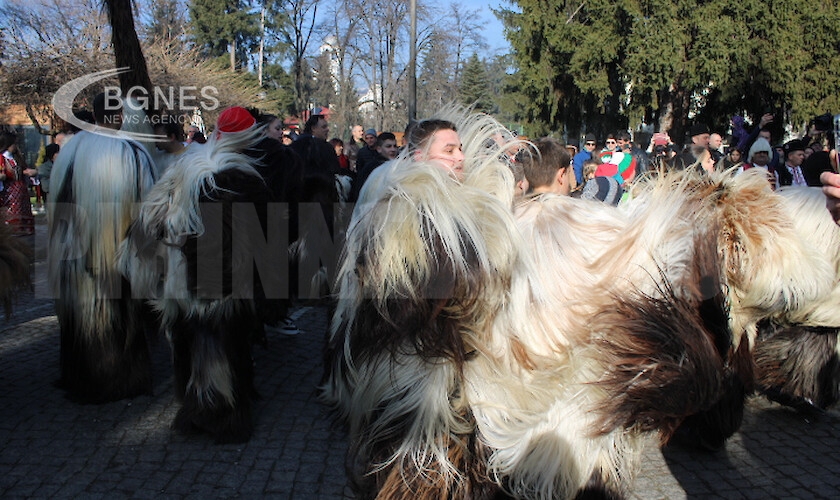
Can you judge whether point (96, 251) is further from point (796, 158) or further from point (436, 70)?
point (436, 70)

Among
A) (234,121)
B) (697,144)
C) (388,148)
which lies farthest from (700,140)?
(234,121)

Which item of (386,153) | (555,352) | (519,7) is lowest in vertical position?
(555,352)

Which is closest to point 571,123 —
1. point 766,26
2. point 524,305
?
point 766,26

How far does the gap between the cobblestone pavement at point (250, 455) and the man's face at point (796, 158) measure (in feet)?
18.3

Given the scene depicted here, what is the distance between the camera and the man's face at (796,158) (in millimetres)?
9430

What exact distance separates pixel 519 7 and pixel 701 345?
93.2ft

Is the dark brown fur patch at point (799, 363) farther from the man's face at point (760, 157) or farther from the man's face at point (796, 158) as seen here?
the man's face at point (796, 158)

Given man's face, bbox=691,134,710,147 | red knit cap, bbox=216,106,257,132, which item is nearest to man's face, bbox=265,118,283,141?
red knit cap, bbox=216,106,257,132

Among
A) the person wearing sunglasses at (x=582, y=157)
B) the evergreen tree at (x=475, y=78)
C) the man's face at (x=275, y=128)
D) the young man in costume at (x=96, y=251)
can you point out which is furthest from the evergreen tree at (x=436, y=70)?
the young man in costume at (x=96, y=251)

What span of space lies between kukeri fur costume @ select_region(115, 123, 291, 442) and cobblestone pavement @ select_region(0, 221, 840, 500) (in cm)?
29

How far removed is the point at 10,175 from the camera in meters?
9.70

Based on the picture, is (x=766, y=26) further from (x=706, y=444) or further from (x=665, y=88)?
(x=706, y=444)

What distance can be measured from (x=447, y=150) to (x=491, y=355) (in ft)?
3.56

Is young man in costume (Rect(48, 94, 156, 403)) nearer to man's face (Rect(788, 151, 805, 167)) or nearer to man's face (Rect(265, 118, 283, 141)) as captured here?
man's face (Rect(265, 118, 283, 141))
